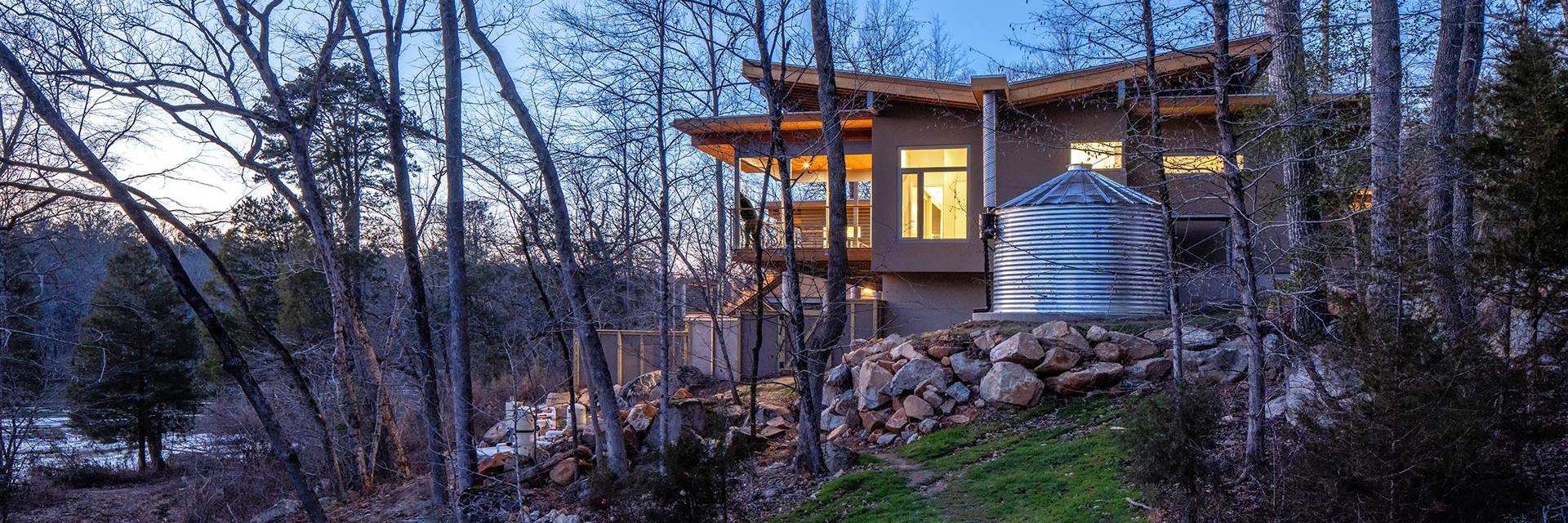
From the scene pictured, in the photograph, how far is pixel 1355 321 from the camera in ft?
19.9

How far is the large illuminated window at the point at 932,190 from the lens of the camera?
19484 mm

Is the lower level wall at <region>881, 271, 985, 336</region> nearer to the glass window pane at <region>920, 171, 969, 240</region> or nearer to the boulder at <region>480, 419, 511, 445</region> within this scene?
the glass window pane at <region>920, 171, 969, 240</region>

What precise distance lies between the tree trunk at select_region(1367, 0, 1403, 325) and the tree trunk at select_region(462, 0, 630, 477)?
30.8 ft

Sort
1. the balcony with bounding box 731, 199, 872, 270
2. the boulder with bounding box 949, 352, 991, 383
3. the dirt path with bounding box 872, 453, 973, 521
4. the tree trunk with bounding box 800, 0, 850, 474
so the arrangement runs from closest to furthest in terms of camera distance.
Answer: the dirt path with bounding box 872, 453, 973, 521
the tree trunk with bounding box 800, 0, 850, 474
the boulder with bounding box 949, 352, 991, 383
the balcony with bounding box 731, 199, 872, 270

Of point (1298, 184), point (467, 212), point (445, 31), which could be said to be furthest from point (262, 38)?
point (1298, 184)

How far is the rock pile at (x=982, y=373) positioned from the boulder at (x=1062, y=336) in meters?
0.01

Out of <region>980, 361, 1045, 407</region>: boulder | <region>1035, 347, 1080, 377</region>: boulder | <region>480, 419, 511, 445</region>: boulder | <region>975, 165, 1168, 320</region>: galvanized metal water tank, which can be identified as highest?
<region>975, 165, 1168, 320</region>: galvanized metal water tank

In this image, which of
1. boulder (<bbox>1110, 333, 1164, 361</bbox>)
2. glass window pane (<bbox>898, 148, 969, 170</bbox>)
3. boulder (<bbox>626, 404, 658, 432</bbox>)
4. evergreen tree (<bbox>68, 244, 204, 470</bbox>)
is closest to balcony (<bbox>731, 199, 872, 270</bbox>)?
glass window pane (<bbox>898, 148, 969, 170</bbox>)

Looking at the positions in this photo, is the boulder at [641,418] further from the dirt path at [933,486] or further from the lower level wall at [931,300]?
the lower level wall at [931,300]

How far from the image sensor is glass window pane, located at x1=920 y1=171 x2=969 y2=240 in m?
19.4

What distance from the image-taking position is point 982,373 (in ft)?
43.6

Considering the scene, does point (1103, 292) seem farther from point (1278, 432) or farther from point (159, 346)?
point (159, 346)

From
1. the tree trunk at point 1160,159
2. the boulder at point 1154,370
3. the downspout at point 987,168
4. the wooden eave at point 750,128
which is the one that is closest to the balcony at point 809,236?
the wooden eave at point 750,128

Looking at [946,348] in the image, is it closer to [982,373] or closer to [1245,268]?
[982,373]
